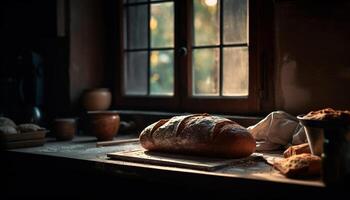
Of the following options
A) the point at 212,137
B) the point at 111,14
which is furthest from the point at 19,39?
the point at 212,137

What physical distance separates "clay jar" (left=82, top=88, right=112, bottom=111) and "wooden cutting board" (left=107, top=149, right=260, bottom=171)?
35.8 inches

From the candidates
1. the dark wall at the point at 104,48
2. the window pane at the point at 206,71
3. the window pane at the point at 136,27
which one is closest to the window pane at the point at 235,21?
the window pane at the point at 206,71

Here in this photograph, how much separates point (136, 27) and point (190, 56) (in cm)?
47

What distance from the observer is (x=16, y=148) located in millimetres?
2312

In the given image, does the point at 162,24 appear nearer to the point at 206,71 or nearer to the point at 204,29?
the point at 204,29

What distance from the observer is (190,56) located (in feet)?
9.01

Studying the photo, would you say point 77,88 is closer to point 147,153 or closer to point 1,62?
point 1,62

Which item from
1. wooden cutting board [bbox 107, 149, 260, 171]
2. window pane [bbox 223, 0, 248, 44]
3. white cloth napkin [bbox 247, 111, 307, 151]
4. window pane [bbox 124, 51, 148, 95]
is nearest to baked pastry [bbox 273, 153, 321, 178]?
wooden cutting board [bbox 107, 149, 260, 171]

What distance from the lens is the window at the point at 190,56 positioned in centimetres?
257

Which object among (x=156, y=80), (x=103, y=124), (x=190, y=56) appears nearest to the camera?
(x=103, y=124)

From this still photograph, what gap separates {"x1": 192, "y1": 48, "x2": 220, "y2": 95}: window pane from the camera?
2.70 metres

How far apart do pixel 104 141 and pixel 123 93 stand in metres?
0.63

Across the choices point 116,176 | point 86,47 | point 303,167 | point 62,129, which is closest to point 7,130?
point 62,129

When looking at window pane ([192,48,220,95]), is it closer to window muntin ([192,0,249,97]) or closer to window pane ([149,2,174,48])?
window muntin ([192,0,249,97])
